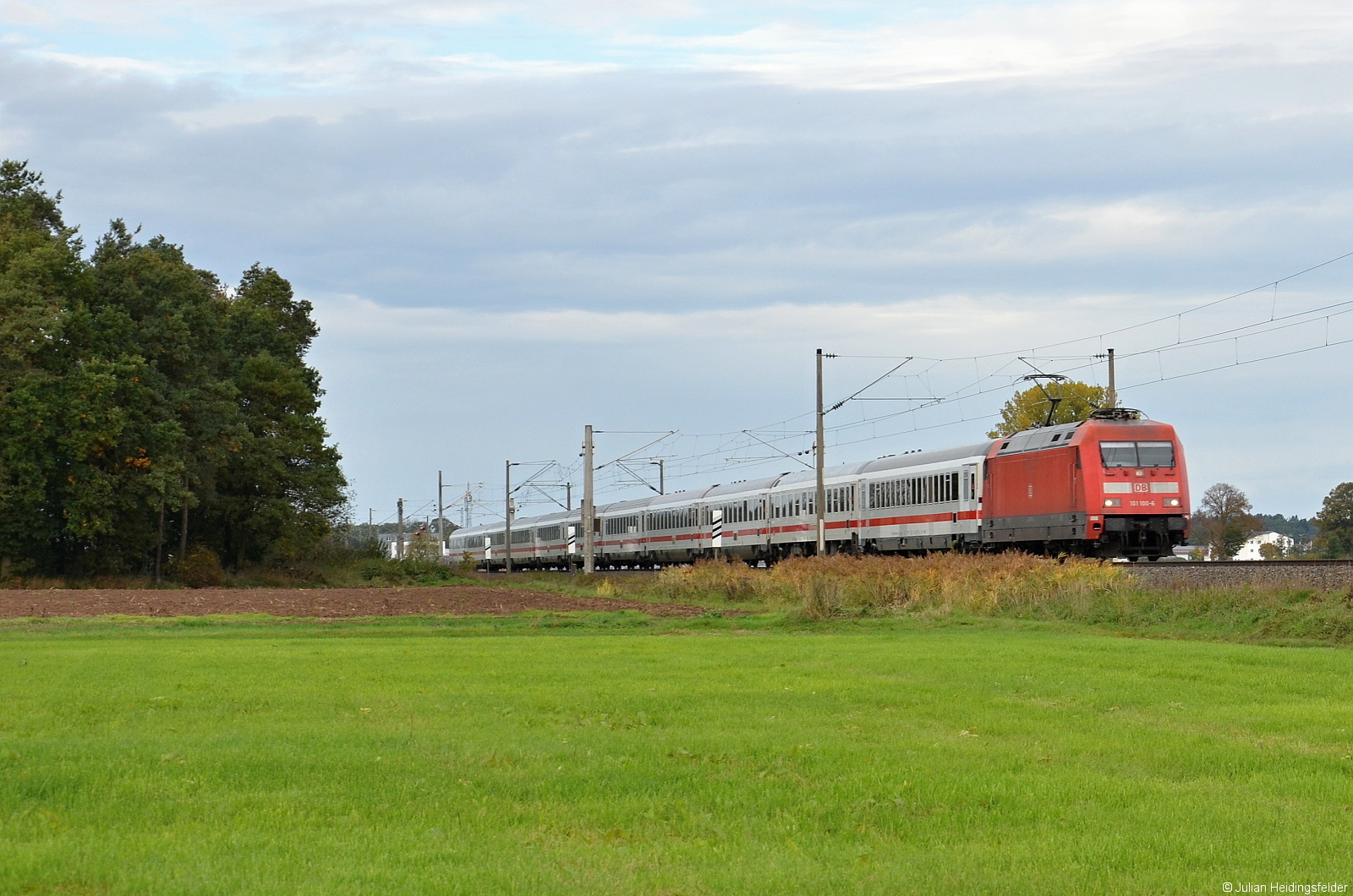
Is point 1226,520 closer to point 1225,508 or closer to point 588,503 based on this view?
point 1225,508

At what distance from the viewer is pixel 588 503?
67.6 meters

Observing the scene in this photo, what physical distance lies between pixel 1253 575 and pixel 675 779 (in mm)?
23263

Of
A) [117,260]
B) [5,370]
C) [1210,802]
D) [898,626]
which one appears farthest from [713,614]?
[117,260]

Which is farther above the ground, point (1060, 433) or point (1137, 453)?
point (1060, 433)

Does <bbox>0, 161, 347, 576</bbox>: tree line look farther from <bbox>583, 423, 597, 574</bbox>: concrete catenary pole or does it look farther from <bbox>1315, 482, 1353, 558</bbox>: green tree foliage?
<bbox>1315, 482, 1353, 558</bbox>: green tree foliage

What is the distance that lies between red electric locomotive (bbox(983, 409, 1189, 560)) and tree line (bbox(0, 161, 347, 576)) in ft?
112

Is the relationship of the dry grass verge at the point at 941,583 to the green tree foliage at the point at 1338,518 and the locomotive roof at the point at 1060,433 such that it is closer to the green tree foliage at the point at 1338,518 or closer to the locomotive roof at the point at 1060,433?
the locomotive roof at the point at 1060,433

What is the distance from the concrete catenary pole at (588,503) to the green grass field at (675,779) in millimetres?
47737

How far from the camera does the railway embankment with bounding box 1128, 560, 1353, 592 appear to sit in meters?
27.6

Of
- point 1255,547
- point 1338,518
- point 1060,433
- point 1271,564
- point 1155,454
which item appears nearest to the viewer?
point 1271,564

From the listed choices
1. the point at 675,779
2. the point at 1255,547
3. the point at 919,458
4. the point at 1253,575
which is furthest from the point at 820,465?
the point at 1255,547

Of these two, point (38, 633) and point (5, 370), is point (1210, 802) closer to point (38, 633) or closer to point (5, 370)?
point (38, 633)

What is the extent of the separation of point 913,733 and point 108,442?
48.4m

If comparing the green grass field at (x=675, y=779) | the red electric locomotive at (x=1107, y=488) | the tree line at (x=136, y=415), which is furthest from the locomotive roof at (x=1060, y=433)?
the tree line at (x=136, y=415)
